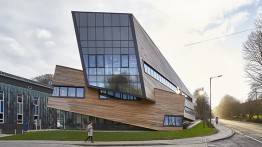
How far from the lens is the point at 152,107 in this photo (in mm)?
41531

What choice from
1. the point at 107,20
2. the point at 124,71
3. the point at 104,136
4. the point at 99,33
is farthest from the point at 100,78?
the point at 104,136

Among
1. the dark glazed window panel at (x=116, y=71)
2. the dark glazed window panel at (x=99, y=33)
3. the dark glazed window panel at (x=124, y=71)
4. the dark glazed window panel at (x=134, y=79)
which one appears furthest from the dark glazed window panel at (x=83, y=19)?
the dark glazed window panel at (x=134, y=79)

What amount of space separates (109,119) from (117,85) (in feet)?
14.8

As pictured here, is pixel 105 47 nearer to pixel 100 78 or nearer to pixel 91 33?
pixel 91 33

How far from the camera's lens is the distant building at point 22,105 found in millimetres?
45562

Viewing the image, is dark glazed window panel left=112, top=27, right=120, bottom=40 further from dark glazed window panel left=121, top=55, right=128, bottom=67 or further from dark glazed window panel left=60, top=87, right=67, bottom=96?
dark glazed window panel left=60, top=87, right=67, bottom=96

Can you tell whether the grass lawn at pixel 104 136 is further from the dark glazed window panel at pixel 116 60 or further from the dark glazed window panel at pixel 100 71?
the dark glazed window panel at pixel 116 60

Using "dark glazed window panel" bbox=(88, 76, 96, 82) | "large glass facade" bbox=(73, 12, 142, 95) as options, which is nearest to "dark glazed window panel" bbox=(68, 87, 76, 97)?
"large glass facade" bbox=(73, 12, 142, 95)

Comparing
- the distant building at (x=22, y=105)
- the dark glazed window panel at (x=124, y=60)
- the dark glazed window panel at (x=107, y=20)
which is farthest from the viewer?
the distant building at (x=22, y=105)

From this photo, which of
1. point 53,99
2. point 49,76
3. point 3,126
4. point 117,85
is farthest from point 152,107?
point 49,76

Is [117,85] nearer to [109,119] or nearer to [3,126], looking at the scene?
[109,119]

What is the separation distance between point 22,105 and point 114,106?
18.0 metres

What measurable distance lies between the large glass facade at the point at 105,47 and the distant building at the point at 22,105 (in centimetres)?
1349

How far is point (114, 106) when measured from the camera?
41375 millimetres
